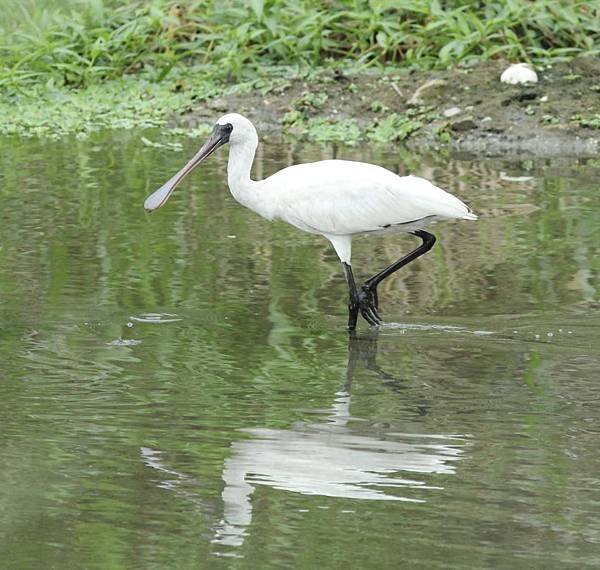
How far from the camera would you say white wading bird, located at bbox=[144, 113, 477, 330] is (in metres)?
8.24

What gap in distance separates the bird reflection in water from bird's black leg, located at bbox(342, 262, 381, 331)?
5.13 ft

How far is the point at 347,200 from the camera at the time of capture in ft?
27.5

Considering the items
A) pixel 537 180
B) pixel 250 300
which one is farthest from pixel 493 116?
pixel 250 300

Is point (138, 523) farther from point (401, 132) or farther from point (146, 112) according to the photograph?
point (146, 112)

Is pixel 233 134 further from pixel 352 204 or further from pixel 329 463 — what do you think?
pixel 329 463

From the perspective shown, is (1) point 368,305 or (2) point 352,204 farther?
(2) point 352,204

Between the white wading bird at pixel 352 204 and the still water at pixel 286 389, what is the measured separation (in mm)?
361

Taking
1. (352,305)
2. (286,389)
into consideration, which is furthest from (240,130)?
(286,389)

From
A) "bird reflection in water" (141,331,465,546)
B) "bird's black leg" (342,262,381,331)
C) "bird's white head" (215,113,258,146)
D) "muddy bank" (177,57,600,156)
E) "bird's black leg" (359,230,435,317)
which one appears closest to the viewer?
"bird reflection in water" (141,331,465,546)

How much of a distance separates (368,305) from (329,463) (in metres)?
2.39

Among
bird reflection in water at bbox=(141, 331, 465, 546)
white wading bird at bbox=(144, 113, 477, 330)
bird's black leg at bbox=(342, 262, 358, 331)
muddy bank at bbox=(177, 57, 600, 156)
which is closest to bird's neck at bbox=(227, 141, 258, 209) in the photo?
white wading bird at bbox=(144, 113, 477, 330)

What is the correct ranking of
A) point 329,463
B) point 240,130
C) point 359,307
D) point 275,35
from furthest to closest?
point 275,35 → point 240,130 → point 359,307 → point 329,463

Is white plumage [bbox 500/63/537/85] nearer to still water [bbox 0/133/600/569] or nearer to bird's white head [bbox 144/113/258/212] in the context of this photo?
still water [bbox 0/133/600/569]

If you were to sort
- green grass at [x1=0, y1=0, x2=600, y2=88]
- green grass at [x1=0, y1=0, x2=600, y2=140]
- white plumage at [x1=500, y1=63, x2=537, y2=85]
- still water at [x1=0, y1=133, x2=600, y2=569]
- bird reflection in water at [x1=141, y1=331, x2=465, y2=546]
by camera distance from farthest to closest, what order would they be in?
green grass at [x1=0, y1=0, x2=600, y2=88], green grass at [x1=0, y1=0, x2=600, y2=140], white plumage at [x1=500, y1=63, x2=537, y2=85], bird reflection in water at [x1=141, y1=331, x2=465, y2=546], still water at [x1=0, y1=133, x2=600, y2=569]
